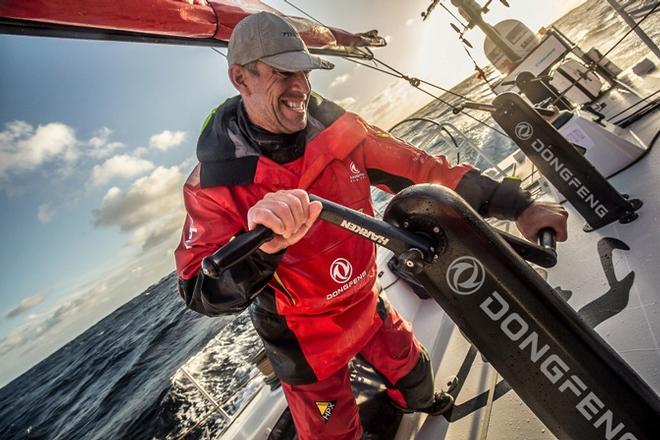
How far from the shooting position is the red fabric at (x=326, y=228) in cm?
166

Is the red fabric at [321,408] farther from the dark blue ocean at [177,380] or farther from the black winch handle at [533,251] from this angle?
the dark blue ocean at [177,380]

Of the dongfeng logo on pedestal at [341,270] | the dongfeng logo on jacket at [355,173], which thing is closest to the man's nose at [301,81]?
the dongfeng logo on jacket at [355,173]

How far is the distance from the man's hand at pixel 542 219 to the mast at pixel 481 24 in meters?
11.5

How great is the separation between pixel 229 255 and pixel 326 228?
1038 mm

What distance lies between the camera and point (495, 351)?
1027mm

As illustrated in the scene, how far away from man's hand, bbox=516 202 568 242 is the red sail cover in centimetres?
284

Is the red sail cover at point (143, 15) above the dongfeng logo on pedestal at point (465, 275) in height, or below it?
above

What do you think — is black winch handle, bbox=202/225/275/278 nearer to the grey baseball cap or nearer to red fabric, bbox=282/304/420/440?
the grey baseball cap

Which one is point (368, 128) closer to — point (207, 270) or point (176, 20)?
point (207, 270)

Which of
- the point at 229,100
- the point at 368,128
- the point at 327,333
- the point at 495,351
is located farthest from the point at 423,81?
the point at 495,351

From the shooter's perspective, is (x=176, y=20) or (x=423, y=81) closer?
(x=176, y=20)

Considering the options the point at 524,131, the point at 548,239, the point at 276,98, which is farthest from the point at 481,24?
the point at 548,239

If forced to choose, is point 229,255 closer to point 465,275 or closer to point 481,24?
point 465,275

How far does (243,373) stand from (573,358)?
10353 mm
